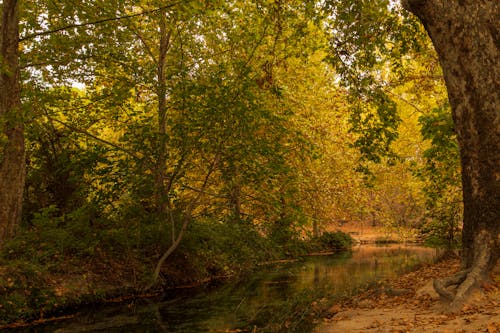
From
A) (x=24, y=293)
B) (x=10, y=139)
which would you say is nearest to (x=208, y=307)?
(x=24, y=293)

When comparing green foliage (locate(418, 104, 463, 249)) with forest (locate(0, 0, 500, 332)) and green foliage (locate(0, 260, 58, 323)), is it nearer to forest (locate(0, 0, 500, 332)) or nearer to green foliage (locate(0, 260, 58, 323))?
forest (locate(0, 0, 500, 332))

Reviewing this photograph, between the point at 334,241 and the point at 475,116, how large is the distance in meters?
24.5

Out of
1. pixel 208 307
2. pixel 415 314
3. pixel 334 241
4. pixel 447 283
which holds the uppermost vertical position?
pixel 447 283

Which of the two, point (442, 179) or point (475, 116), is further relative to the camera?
point (442, 179)

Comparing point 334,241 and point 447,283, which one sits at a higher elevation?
point 447,283

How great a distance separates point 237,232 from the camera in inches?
567

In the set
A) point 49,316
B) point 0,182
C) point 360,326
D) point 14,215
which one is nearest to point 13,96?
point 0,182

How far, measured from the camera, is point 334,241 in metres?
31.0

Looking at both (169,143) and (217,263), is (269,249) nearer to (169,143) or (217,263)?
(217,263)

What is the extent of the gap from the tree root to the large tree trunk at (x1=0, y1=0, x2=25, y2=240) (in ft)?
36.0

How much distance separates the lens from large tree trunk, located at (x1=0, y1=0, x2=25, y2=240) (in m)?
12.2

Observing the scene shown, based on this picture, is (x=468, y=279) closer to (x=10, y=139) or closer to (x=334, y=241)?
(x=10, y=139)

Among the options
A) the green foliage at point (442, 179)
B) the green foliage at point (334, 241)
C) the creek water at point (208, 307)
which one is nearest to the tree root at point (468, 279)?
the creek water at point (208, 307)

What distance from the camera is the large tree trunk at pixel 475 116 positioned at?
23.6 feet
